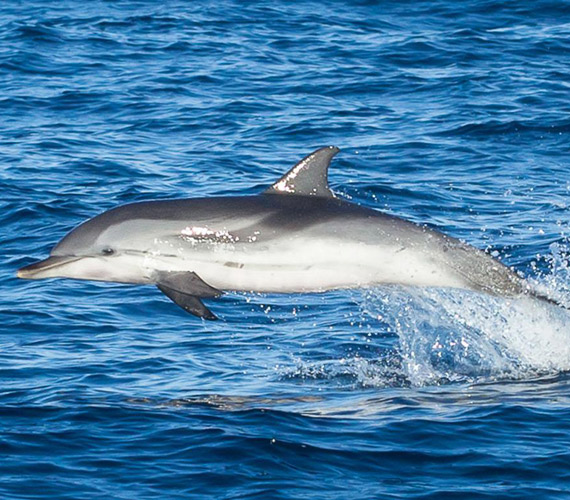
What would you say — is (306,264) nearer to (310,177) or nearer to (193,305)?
(310,177)

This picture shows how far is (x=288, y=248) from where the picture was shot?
36.1ft

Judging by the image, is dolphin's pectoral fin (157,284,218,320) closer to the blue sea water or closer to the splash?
the blue sea water

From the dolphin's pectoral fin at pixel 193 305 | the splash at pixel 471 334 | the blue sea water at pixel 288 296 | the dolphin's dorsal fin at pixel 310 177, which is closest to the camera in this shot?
the blue sea water at pixel 288 296

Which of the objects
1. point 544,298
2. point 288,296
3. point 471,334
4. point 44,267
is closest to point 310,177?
point 544,298

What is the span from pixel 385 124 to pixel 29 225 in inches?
283

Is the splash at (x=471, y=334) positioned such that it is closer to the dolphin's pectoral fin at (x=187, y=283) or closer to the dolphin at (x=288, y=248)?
the dolphin at (x=288, y=248)

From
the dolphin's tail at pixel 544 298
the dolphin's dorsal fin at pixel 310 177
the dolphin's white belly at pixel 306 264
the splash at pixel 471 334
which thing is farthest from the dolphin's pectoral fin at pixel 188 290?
the dolphin's tail at pixel 544 298

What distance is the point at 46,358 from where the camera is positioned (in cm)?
1344

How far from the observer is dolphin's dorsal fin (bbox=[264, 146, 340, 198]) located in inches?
440

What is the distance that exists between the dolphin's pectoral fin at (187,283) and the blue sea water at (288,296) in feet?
3.69

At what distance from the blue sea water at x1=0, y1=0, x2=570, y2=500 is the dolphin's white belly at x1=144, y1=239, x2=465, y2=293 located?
3.70 feet

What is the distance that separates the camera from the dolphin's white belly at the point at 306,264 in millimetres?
11023

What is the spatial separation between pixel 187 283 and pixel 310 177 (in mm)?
1339

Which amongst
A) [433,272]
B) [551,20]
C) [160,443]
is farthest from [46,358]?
[551,20]
